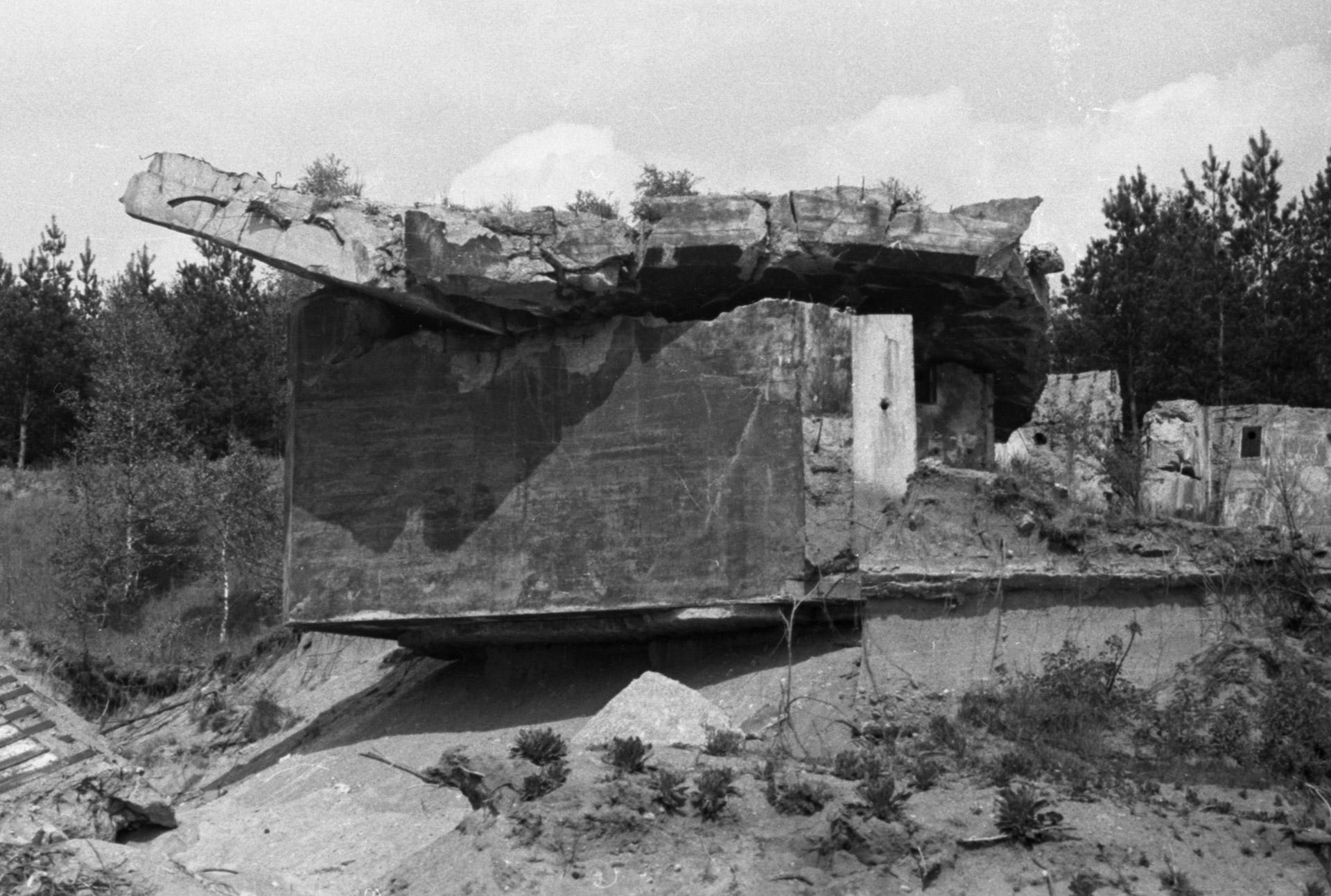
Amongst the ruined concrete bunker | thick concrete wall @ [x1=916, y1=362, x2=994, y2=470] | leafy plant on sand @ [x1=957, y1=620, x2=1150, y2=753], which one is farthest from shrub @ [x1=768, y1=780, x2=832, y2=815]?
thick concrete wall @ [x1=916, y1=362, x2=994, y2=470]

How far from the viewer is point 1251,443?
24.9 metres

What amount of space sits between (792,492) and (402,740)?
4441 millimetres

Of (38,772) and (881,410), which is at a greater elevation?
(881,410)

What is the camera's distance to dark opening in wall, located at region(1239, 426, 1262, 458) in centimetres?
2477

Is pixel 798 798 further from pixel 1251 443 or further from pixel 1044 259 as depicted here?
pixel 1251 443

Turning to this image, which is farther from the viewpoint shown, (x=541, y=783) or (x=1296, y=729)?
(x=1296, y=729)

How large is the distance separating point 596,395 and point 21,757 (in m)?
5.98

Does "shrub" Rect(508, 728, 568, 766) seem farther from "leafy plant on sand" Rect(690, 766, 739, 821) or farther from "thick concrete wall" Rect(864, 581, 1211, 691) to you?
"thick concrete wall" Rect(864, 581, 1211, 691)

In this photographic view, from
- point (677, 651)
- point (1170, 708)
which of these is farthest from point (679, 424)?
point (1170, 708)

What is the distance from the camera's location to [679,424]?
1501cm

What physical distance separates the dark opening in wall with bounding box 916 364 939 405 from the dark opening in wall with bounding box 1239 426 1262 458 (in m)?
9.62

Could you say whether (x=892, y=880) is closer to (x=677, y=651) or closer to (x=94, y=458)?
(x=677, y=651)

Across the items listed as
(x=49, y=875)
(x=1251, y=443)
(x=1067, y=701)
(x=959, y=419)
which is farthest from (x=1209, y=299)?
(x=49, y=875)

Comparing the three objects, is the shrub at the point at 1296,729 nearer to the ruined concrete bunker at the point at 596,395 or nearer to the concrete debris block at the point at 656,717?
the concrete debris block at the point at 656,717
